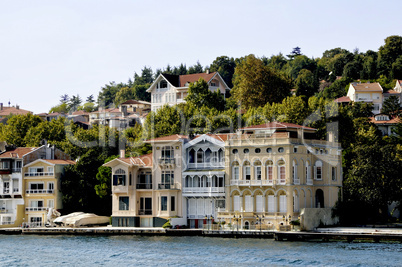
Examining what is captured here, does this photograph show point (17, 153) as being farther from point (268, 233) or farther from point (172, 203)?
point (268, 233)

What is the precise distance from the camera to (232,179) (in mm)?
64438

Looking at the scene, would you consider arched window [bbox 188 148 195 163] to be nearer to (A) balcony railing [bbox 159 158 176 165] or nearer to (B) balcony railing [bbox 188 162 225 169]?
(B) balcony railing [bbox 188 162 225 169]

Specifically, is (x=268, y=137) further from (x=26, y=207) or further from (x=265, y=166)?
(x=26, y=207)

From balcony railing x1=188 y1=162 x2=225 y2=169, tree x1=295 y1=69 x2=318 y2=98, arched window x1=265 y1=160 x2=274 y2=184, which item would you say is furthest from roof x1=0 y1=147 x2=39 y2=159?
tree x1=295 y1=69 x2=318 y2=98

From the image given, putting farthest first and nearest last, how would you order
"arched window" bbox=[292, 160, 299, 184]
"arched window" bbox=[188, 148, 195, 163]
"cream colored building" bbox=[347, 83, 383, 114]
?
"cream colored building" bbox=[347, 83, 383, 114] → "arched window" bbox=[188, 148, 195, 163] → "arched window" bbox=[292, 160, 299, 184]

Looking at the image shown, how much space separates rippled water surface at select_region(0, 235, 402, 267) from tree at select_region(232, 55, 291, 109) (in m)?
36.3

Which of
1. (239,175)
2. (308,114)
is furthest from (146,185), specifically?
(308,114)

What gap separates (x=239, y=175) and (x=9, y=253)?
67.0 ft

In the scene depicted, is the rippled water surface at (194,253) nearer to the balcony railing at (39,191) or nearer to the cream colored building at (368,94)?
the balcony railing at (39,191)

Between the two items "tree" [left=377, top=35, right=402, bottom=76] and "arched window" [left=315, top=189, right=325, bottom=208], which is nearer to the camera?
"arched window" [left=315, top=189, right=325, bottom=208]

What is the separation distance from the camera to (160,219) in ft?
219

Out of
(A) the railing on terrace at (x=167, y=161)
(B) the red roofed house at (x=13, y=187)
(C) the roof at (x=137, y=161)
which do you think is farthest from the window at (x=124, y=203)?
(B) the red roofed house at (x=13, y=187)

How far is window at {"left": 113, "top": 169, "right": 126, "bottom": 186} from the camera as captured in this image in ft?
225

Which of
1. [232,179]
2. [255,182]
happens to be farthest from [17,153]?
[255,182]
